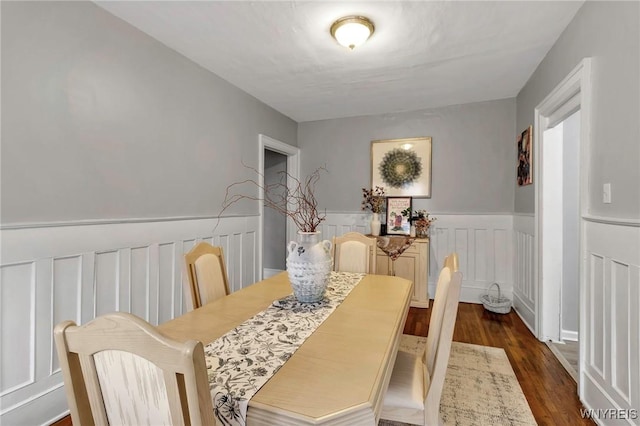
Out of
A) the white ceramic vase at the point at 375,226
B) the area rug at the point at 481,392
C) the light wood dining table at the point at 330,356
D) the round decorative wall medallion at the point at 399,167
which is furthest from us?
the round decorative wall medallion at the point at 399,167

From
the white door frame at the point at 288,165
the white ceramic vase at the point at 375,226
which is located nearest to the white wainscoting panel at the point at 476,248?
the white ceramic vase at the point at 375,226

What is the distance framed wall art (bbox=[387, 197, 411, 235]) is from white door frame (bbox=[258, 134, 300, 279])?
1.45 m

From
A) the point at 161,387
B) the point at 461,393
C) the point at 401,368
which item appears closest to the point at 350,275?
the point at 401,368

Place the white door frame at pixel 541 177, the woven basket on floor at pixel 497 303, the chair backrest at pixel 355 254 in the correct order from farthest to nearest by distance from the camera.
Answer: the woven basket on floor at pixel 497 303
the chair backrest at pixel 355 254
the white door frame at pixel 541 177

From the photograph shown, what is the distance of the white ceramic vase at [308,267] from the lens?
141 cm

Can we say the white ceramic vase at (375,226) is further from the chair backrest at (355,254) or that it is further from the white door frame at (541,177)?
the white door frame at (541,177)

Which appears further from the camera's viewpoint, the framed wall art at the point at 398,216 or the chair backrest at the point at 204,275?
the framed wall art at the point at 398,216

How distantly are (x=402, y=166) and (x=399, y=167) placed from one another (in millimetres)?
40

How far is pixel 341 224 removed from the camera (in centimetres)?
434

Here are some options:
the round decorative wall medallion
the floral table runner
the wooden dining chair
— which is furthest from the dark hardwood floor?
the round decorative wall medallion

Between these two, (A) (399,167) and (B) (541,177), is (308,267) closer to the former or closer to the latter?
(B) (541,177)

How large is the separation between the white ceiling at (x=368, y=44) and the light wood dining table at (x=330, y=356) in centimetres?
176

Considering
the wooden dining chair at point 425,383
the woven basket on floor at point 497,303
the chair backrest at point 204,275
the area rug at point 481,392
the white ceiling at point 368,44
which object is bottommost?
the area rug at point 481,392

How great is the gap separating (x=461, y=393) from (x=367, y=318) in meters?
1.17
